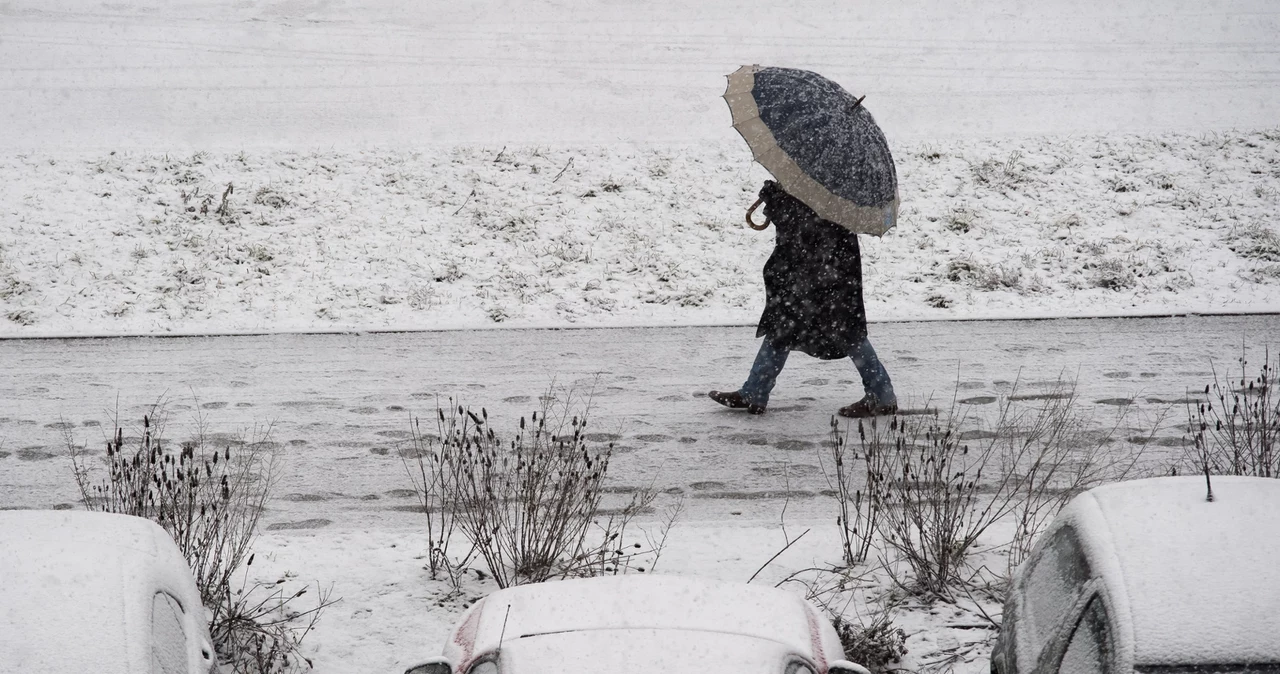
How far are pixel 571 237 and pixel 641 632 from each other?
27.4ft

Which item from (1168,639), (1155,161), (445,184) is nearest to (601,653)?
(1168,639)

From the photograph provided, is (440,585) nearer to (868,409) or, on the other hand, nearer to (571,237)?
(868,409)

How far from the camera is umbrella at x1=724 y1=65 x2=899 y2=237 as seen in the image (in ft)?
21.2

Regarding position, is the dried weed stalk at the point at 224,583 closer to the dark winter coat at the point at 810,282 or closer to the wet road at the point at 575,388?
the wet road at the point at 575,388

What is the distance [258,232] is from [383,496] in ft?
18.8

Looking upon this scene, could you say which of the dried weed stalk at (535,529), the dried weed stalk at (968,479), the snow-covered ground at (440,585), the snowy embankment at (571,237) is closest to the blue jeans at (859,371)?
the dried weed stalk at (968,479)

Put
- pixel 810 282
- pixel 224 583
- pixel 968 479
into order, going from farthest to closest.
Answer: pixel 810 282 < pixel 968 479 < pixel 224 583

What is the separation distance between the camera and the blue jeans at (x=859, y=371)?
7.06 metres

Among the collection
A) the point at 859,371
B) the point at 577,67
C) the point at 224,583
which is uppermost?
the point at 577,67

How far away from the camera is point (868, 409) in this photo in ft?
23.6

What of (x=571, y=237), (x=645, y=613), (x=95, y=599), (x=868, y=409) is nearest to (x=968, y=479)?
(x=868, y=409)

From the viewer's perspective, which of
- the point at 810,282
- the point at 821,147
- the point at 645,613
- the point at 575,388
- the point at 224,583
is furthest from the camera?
the point at 575,388

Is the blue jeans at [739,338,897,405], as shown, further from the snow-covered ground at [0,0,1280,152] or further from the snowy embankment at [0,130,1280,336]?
the snow-covered ground at [0,0,1280,152]

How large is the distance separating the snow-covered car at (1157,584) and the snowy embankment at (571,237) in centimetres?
597
